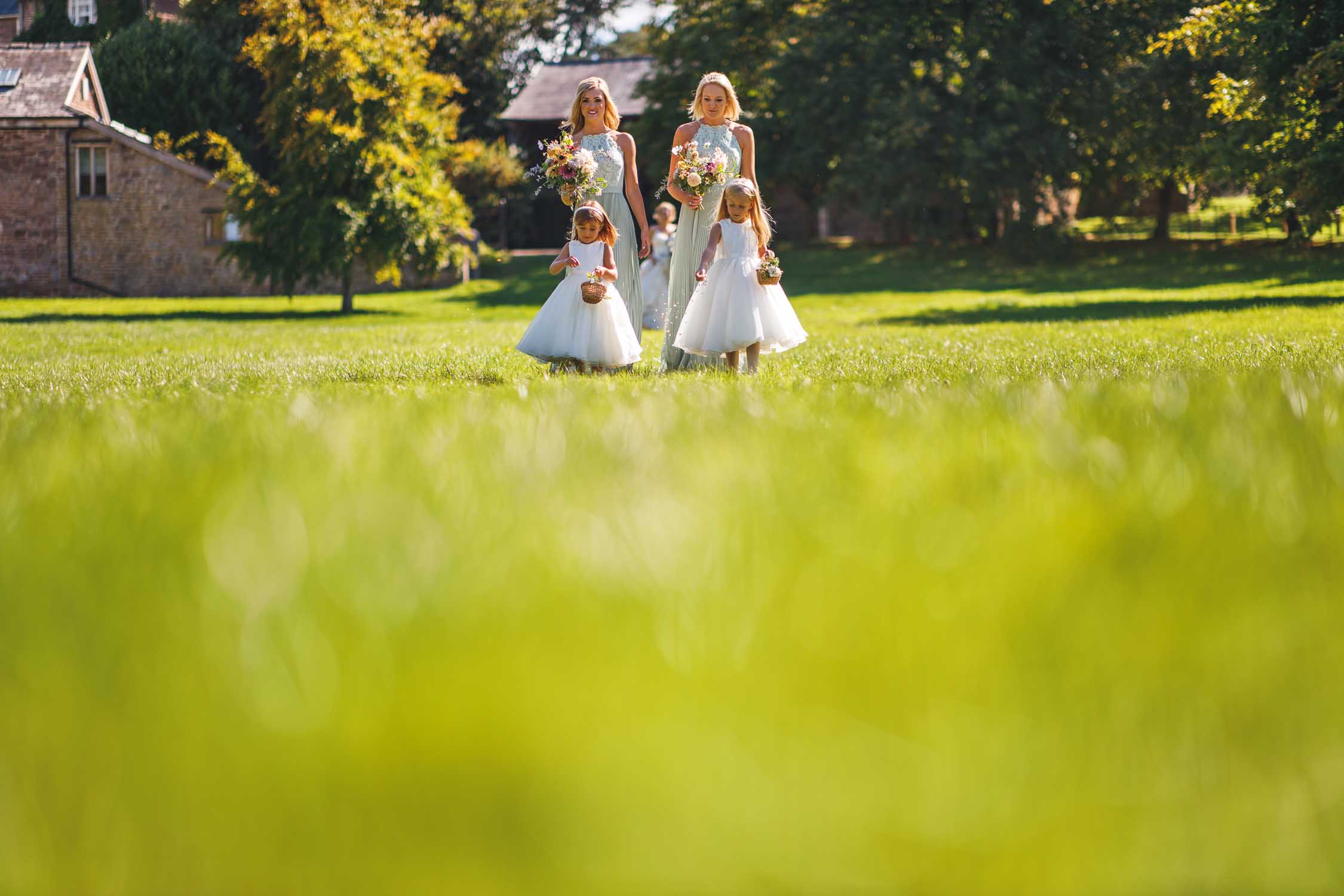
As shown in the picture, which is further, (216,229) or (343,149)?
(216,229)

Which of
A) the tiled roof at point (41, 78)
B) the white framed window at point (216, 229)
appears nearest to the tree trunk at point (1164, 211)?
the white framed window at point (216, 229)

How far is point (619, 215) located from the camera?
31.0 ft

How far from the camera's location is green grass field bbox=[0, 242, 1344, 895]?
3.22 feet

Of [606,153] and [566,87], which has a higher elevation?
[566,87]

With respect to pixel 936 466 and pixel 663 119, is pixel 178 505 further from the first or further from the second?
pixel 663 119

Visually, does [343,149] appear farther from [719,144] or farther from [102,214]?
[102,214]

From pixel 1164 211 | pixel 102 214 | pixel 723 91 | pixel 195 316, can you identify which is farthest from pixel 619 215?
pixel 1164 211

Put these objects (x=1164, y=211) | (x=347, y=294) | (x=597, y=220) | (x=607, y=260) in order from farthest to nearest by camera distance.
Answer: (x=1164, y=211), (x=347, y=294), (x=607, y=260), (x=597, y=220)

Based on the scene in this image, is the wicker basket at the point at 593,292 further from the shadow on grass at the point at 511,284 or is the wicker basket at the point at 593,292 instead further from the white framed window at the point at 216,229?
the white framed window at the point at 216,229

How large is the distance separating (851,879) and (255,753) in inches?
22.9

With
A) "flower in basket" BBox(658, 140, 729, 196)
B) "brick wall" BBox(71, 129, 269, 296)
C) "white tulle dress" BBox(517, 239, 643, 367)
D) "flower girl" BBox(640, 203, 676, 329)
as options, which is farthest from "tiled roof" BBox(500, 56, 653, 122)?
"white tulle dress" BBox(517, 239, 643, 367)

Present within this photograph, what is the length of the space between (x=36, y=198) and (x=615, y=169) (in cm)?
3844

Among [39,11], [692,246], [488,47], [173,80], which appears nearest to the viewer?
[692,246]

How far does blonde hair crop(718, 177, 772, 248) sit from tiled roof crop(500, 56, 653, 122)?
43.6 m
